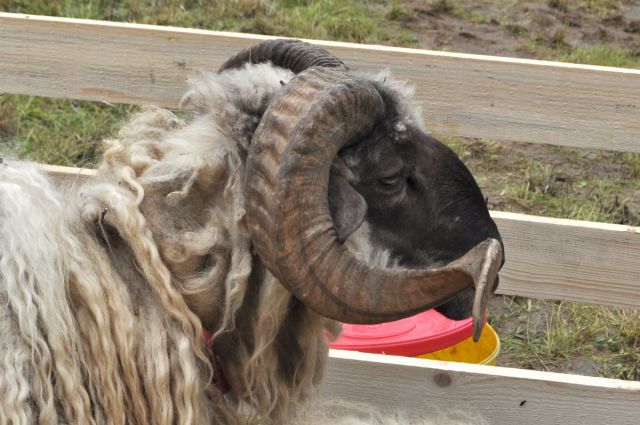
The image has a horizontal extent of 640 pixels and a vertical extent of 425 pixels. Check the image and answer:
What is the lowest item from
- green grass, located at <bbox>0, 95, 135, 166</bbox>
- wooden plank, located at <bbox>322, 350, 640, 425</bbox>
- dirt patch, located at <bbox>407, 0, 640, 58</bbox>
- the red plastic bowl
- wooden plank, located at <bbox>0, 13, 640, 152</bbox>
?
green grass, located at <bbox>0, 95, 135, 166</bbox>

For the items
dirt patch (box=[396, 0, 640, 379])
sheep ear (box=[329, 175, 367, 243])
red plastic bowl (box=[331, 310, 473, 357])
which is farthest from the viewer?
dirt patch (box=[396, 0, 640, 379])

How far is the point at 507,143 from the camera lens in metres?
7.05

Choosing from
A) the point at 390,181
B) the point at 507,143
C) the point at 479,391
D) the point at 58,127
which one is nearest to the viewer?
the point at 390,181

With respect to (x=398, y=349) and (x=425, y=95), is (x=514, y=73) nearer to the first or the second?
(x=425, y=95)

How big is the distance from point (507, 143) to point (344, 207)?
423 cm

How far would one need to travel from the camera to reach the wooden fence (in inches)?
171

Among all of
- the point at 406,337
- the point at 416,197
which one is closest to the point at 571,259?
the point at 406,337

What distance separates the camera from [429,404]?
151 inches

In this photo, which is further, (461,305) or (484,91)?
(484,91)

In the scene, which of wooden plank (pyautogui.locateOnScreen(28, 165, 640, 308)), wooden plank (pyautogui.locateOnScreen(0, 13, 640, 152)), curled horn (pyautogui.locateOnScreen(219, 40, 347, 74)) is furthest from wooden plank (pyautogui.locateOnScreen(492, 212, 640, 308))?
curled horn (pyautogui.locateOnScreen(219, 40, 347, 74))

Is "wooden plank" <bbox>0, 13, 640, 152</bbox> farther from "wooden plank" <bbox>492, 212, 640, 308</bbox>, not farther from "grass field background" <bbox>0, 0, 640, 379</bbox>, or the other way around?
"grass field background" <bbox>0, 0, 640, 379</bbox>

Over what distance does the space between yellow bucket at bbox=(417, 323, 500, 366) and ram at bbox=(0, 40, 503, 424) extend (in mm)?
1413

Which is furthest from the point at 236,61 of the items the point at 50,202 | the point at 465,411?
the point at 465,411

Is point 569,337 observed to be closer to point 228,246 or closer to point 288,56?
point 288,56
